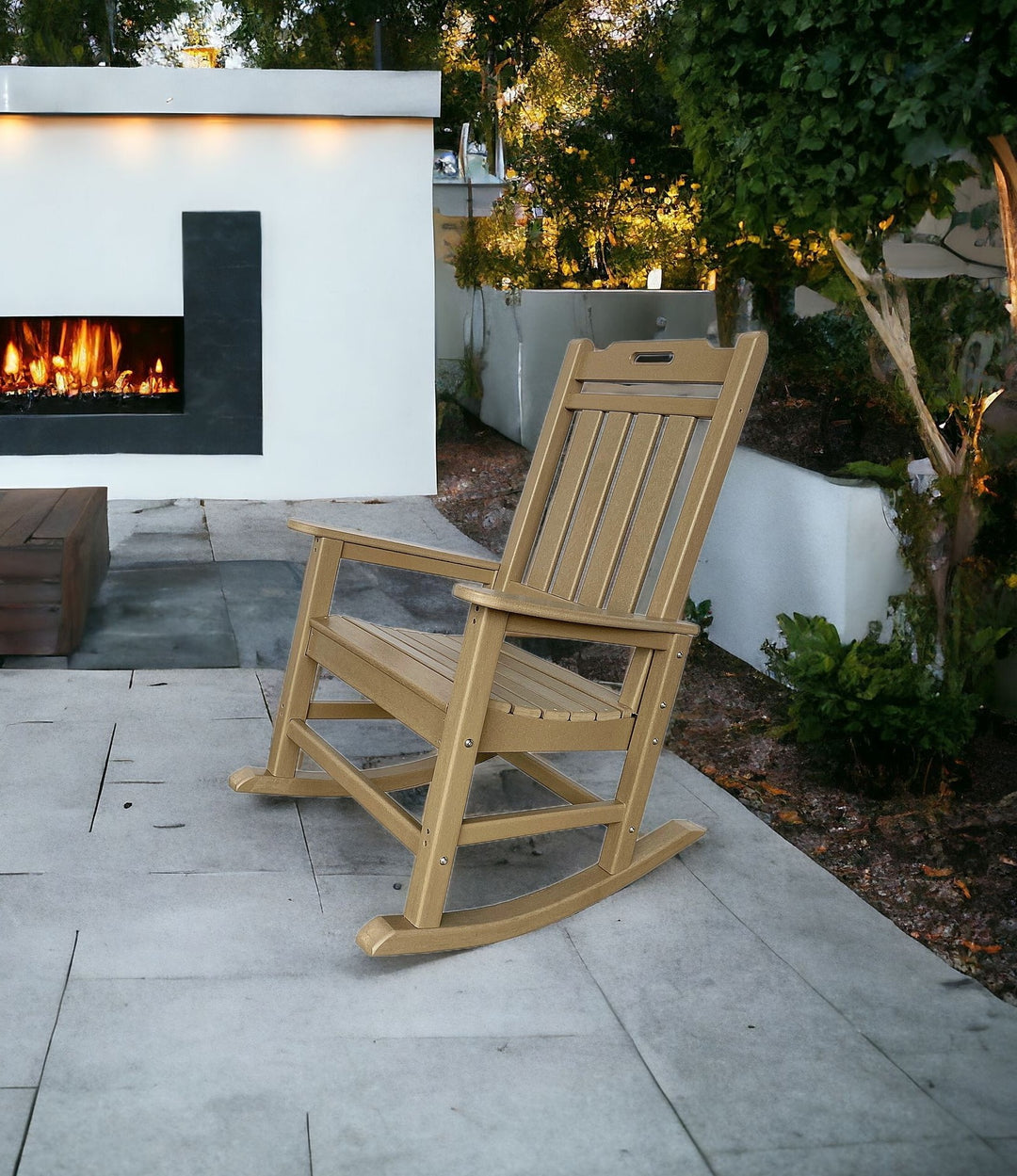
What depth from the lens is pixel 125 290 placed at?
270 inches

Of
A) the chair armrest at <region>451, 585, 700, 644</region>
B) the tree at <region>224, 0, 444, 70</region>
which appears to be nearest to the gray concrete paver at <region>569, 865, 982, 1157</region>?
the chair armrest at <region>451, 585, 700, 644</region>

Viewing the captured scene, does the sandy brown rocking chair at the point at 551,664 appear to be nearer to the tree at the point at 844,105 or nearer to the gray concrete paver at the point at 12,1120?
the tree at the point at 844,105

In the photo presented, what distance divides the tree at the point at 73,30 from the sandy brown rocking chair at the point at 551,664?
6927 millimetres

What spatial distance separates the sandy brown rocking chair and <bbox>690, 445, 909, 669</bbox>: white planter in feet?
2.87

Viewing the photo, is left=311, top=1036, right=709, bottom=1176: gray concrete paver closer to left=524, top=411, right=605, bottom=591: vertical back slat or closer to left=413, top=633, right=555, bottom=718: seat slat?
left=413, top=633, right=555, bottom=718: seat slat

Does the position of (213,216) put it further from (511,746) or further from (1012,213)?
(511,746)

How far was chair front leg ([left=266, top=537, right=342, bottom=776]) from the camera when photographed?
2.73 meters

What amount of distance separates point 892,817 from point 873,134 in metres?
1.47

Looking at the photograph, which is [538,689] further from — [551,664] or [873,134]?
[873,134]

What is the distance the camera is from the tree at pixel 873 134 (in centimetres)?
229

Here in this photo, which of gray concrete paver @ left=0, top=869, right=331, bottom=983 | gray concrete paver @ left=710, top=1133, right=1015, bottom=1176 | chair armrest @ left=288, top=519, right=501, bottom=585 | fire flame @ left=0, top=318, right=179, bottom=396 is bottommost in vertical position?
gray concrete paver @ left=0, top=869, right=331, bottom=983

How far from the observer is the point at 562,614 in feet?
7.13

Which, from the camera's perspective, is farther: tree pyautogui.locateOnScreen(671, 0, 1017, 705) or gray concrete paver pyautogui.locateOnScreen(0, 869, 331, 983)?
tree pyautogui.locateOnScreen(671, 0, 1017, 705)

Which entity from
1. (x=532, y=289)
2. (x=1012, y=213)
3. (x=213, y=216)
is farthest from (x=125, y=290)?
(x=1012, y=213)
